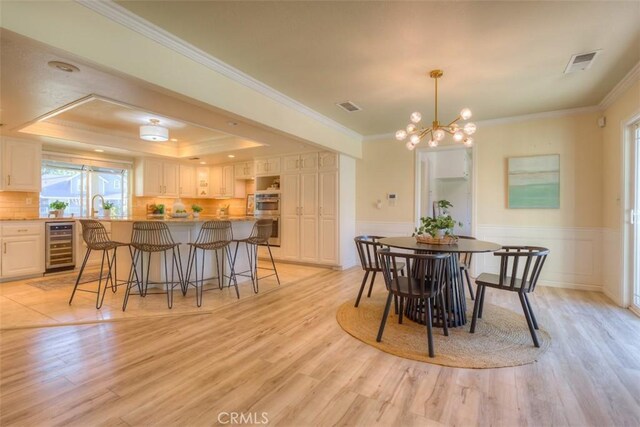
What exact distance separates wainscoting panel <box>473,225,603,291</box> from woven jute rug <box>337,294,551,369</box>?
176cm

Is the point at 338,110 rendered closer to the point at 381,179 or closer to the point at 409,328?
the point at 381,179

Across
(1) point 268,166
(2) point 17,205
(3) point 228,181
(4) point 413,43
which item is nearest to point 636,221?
(4) point 413,43

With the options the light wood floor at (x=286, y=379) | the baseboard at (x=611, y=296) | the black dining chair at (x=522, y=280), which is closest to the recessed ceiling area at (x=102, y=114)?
the light wood floor at (x=286, y=379)

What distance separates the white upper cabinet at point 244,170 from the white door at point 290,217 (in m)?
1.06

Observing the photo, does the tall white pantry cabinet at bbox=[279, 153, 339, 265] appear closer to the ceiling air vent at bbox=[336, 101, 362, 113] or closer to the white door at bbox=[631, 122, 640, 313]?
the ceiling air vent at bbox=[336, 101, 362, 113]

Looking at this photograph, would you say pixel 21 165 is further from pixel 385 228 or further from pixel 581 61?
pixel 581 61

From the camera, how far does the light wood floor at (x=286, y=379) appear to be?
167 cm

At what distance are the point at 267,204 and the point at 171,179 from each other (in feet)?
7.62

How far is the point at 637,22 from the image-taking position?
7.55ft

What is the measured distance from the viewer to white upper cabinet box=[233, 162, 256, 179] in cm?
671

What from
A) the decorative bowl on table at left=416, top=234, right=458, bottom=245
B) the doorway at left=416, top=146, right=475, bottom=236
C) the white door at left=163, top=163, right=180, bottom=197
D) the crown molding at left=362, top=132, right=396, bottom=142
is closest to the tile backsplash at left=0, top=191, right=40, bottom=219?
the white door at left=163, top=163, right=180, bottom=197

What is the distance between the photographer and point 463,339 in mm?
2604

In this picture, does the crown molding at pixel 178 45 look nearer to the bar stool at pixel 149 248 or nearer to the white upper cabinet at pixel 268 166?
the bar stool at pixel 149 248

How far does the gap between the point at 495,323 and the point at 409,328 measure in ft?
2.86
